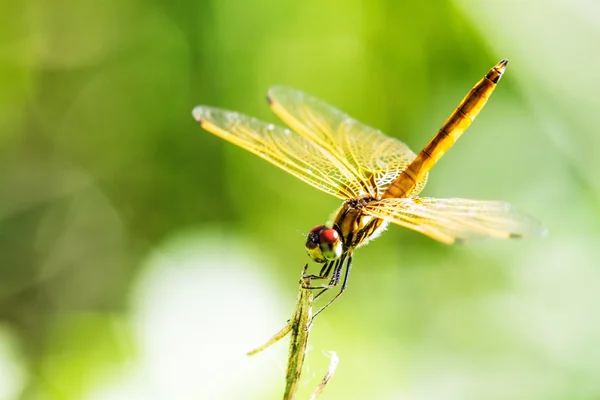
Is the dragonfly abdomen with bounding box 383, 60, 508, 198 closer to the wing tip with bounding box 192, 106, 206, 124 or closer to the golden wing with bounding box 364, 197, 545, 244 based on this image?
the golden wing with bounding box 364, 197, 545, 244

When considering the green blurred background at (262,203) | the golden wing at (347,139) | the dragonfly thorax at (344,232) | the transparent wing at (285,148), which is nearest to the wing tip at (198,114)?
the transparent wing at (285,148)

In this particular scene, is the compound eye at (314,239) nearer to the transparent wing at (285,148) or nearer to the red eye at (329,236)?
the red eye at (329,236)

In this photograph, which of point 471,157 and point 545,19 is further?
point 471,157

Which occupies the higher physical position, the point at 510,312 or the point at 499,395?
the point at 510,312

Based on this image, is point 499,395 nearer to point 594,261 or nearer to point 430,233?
point 594,261

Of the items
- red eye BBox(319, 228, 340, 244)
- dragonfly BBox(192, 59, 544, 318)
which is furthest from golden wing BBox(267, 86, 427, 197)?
red eye BBox(319, 228, 340, 244)

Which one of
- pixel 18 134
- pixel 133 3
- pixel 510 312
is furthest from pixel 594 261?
pixel 18 134

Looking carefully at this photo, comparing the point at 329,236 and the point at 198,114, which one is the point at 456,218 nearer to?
the point at 329,236
